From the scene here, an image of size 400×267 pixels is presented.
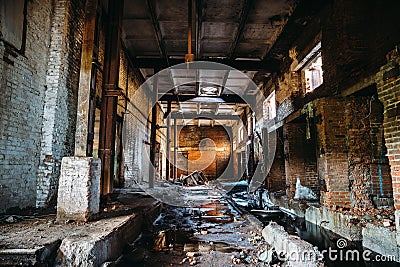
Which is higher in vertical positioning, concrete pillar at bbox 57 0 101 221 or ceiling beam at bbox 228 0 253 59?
ceiling beam at bbox 228 0 253 59

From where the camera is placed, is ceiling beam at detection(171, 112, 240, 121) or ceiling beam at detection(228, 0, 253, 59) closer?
ceiling beam at detection(228, 0, 253, 59)

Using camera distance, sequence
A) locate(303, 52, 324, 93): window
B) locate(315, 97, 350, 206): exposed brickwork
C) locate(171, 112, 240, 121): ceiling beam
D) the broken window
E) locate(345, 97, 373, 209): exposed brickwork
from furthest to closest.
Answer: locate(171, 112, 240, 121): ceiling beam → locate(303, 52, 324, 93): window → the broken window → locate(315, 97, 350, 206): exposed brickwork → locate(345, 97, 373, 209): exposed brickwork

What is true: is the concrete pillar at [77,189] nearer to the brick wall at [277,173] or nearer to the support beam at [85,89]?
the support beam at [85,89]

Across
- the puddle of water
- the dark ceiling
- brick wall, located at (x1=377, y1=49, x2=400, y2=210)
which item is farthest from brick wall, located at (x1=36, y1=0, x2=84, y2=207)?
brick wall, located at (x1=377, y1=49, x2=400, y2=210)

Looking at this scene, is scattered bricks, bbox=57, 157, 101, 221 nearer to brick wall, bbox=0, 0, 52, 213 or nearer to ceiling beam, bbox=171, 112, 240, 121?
brick wall, bbox=0, 0, 52, 213

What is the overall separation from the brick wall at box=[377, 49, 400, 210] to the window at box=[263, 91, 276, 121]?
281 inches

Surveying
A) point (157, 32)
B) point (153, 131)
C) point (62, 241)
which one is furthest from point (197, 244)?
point (157, 32)

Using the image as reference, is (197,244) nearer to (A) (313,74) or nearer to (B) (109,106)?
(B) (109,106)

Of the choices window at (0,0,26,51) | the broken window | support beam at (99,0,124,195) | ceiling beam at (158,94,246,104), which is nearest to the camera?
window at (0,0,26,51)

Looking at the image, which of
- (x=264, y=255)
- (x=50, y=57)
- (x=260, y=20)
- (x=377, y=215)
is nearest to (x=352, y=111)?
(x=377, y=215)

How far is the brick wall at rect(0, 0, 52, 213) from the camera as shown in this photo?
4230mm

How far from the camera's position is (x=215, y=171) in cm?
2486

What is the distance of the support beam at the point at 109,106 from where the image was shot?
532 cm

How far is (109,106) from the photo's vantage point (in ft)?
18.0
